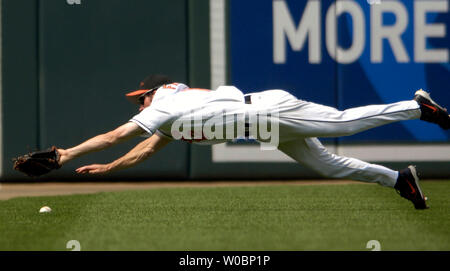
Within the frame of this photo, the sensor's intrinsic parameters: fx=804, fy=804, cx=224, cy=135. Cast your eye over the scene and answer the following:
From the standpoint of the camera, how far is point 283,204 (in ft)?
24.8

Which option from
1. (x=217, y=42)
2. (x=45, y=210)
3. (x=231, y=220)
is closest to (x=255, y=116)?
(x=231, y=220)

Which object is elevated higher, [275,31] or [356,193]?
[275,31]

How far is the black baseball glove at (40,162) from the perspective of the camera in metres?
5.84

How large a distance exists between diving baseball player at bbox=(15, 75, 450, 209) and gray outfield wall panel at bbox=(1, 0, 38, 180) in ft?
13.0

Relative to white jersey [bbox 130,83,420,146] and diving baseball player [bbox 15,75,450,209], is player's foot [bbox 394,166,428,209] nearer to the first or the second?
diving baseball player [bbox 15,75,450,209]

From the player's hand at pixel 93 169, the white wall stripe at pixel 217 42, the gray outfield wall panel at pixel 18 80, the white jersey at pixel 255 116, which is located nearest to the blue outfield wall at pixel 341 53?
the white wall stripe at pixel 217 42

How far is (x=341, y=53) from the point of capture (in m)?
10.3

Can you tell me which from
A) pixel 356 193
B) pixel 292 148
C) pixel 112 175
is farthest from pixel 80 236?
pixel 112 175

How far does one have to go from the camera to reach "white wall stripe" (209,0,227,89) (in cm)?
1027

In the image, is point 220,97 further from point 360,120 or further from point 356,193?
point 356,193

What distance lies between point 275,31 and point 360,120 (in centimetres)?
419

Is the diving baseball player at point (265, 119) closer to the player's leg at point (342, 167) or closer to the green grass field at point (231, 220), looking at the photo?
the player's leg at point (342, 167)

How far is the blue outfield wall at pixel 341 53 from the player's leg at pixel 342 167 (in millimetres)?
3614

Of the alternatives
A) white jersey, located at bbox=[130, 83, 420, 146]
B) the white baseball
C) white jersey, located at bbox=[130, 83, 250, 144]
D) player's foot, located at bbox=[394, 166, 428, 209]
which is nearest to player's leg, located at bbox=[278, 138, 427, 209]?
player's foot, located at bbox=[394, 166, 428, 209]
